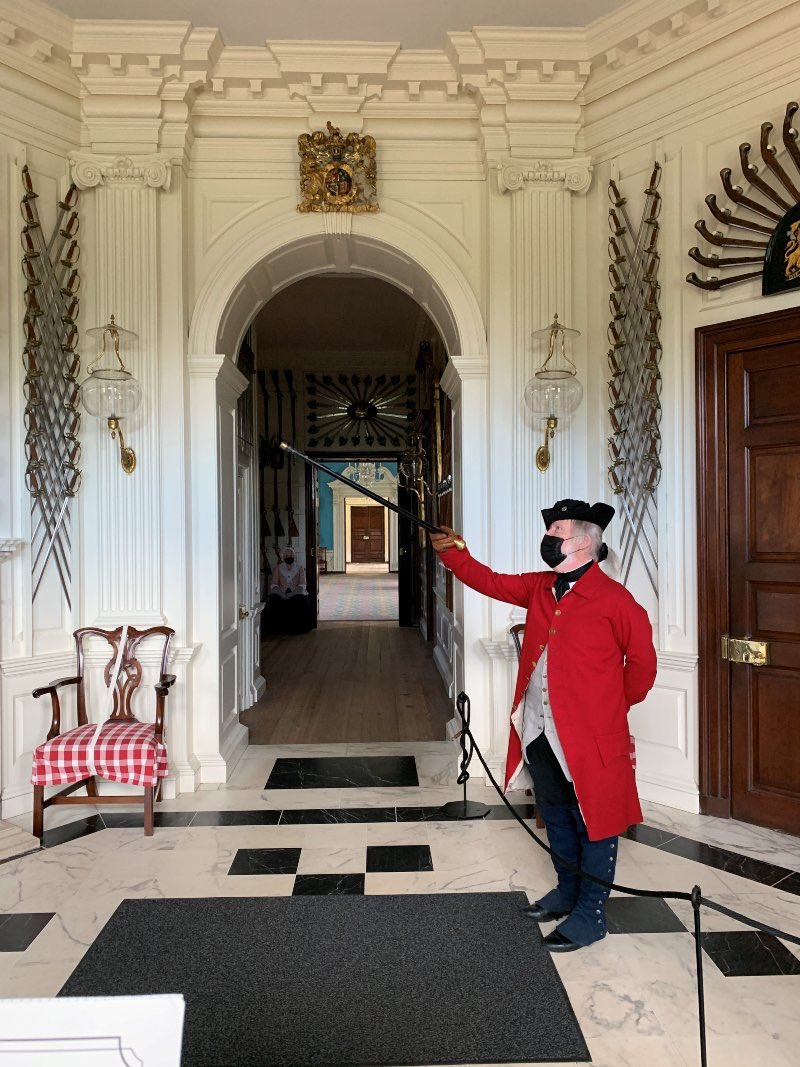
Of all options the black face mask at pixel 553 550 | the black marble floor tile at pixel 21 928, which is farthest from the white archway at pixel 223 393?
the black face mask at pixel 553 550

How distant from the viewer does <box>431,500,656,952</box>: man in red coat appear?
90.3 inches

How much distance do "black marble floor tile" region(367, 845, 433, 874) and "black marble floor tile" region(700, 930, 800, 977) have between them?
114 centimetres

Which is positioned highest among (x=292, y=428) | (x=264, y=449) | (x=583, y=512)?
(x=292, y=428)

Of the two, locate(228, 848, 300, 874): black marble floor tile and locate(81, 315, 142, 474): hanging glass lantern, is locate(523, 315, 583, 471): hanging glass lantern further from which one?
locate(228, 848, 300, 874): black marble floor tile

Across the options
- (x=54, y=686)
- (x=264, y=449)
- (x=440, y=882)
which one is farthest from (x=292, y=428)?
(x=440, y=882)

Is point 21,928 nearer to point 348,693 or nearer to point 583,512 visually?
point 583,512

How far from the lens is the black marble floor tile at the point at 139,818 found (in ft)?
11.6

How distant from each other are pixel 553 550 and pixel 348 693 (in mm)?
4372

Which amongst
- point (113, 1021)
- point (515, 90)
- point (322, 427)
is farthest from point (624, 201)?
point (322, 427)

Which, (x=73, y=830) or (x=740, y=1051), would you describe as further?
(x=73, y=830)

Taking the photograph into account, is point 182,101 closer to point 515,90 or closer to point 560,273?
point 515,90

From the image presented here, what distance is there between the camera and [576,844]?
253cm

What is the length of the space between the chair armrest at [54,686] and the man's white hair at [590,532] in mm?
2659

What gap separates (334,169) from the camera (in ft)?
13.4
